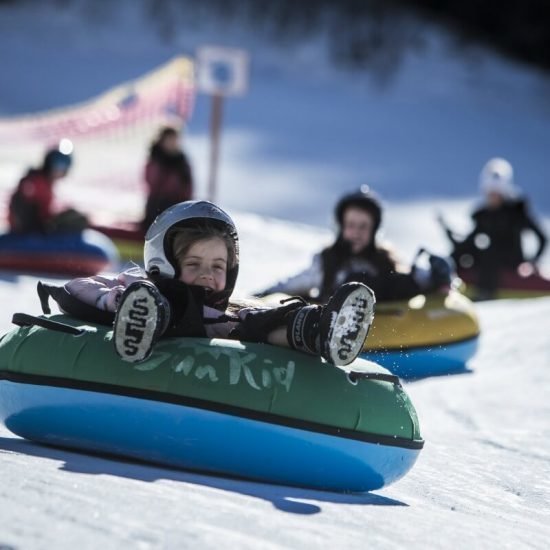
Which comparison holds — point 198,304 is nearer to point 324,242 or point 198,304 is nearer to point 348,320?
point 348,320

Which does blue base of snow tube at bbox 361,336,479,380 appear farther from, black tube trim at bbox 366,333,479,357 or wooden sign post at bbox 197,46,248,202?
wooden sign post at bbox 197,46,248,202

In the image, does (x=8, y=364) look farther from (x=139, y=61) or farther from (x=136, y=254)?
(x=139, y=61)

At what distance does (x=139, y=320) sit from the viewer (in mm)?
3547

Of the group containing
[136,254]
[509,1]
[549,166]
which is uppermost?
[509,1]

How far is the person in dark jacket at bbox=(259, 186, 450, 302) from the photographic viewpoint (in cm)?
704

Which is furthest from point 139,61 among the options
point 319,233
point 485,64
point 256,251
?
point 256,251

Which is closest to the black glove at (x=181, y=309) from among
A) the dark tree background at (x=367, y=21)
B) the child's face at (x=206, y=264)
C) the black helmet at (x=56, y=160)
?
the child's face at (x=206, y=264)

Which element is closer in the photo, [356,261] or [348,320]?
[348,320]

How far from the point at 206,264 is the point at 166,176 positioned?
23.7 ft

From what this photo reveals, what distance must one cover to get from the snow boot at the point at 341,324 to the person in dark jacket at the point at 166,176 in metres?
7.53

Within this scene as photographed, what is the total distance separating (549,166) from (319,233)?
23.4ft

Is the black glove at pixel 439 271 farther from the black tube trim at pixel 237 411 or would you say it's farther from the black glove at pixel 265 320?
the black tube trim at pixel 237 411

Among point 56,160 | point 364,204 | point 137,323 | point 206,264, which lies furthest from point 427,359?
point 56,160

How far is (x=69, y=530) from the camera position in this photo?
2641 millimetres
